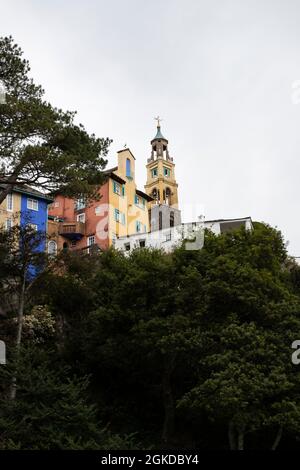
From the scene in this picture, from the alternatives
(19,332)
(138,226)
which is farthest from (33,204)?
(19,332)

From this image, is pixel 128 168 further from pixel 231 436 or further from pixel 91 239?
pixel 231 436

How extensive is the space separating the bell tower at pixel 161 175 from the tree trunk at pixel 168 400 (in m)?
60.6

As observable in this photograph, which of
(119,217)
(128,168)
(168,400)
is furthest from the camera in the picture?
(128,168)

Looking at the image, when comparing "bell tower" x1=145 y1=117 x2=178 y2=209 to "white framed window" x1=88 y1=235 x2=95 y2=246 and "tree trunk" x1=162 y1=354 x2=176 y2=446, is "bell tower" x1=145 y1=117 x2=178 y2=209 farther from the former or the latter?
"tree trunk" x1=162 y1=354 x2=176 y2=446

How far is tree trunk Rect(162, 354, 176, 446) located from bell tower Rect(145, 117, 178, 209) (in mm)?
60578

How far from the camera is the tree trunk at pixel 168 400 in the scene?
25.2 meters

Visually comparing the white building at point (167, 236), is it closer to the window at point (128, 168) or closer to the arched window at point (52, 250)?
the arched window at point (52, 250)

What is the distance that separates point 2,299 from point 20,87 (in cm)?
935

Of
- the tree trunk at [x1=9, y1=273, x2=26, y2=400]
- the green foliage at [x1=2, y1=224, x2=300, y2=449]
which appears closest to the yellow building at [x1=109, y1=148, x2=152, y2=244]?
the green foliage at [x1=2, y1=224, x2=300, y2=449]

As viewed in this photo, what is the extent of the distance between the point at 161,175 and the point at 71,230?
127 ft

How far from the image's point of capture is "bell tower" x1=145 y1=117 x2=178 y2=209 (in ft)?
293

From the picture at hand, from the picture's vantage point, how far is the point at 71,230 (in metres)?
53.9

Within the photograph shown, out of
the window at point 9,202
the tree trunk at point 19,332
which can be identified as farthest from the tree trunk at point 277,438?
the window at point 9,202

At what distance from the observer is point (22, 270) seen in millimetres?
24391
